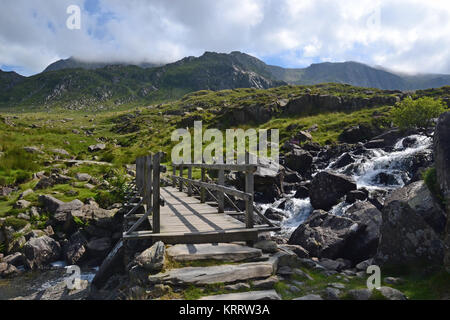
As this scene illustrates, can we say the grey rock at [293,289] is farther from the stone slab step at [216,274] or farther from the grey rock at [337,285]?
the grey rock at [337,285]

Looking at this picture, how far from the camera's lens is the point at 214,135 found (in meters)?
64.1

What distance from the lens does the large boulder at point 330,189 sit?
20.6 meters

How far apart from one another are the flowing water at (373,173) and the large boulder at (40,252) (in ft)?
38.6

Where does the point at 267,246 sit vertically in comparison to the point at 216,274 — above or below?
above

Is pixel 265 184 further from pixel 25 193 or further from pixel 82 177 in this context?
pixel 25 193

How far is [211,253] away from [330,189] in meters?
15.7

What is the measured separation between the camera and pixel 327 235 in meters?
11.1

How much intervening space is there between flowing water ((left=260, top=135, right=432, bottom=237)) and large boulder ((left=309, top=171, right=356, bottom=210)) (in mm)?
644

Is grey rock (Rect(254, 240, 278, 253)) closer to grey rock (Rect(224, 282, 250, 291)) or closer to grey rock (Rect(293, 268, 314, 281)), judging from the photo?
grey rock (Rect(293, 268, 314, 281))

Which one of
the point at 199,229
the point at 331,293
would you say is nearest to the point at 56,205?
the point at 199,229

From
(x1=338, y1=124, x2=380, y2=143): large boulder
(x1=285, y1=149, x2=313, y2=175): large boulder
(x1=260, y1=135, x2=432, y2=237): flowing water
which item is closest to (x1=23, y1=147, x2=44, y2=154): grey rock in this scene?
(x1=260, y1=135, x2=432, y2=237): flowing water

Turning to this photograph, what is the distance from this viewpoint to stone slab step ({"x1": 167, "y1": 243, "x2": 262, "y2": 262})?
275 inches
